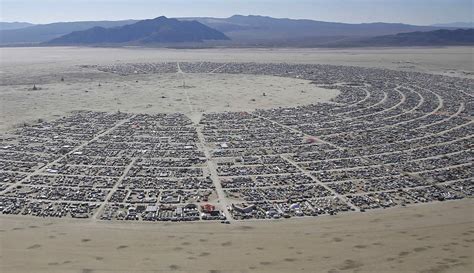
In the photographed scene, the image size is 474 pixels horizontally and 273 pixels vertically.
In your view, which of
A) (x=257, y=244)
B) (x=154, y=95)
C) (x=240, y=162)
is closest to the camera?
(x=257, y=244)

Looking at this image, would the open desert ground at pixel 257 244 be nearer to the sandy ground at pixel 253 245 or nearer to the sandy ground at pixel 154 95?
the sandy ground at pixel 253 245

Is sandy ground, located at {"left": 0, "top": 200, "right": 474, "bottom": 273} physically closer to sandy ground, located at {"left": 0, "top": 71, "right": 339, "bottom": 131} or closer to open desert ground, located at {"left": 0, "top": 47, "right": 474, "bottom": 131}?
open desert ground, located at {"left": 0, "top": 47, "right": 474, "bottom": 131}

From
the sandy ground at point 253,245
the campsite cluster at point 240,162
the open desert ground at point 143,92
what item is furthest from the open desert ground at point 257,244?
the open desert ground at point 143,92

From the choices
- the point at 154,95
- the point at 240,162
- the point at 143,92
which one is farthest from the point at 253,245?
the point at 143,92

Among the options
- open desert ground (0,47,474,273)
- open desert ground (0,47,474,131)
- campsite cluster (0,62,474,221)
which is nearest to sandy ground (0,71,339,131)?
open desert ground (0,47,474,131)

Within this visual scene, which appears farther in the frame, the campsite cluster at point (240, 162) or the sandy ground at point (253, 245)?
the campsite cluster at point (240, 162)

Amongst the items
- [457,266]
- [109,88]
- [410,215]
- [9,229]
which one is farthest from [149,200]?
[109,88]

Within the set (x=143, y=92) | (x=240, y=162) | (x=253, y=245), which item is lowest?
(x=253, y=245)

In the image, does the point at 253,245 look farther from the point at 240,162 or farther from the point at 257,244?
the point at 240,162

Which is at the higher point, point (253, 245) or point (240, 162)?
point (240, 162)

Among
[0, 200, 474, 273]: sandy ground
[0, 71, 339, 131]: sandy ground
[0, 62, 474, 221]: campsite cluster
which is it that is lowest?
[0, 200, 474, 273]: sandy ground
